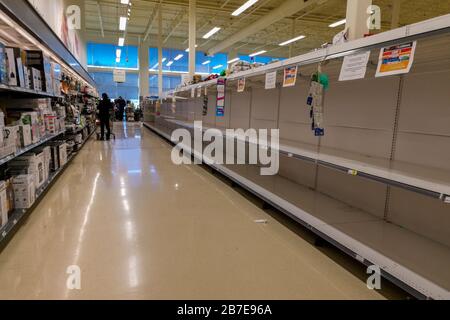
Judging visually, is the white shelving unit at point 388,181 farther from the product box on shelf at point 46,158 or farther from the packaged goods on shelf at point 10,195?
the product box on shelf at point 46,158

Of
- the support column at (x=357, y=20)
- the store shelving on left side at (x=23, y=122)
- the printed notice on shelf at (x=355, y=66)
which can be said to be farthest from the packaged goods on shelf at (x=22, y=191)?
the support column at (x=357, y=20)

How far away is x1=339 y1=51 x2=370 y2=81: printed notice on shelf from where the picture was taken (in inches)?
70.7

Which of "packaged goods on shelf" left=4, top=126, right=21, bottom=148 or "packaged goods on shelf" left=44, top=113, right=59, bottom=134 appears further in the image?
"packaged goods on shelf" left=44, top=113, right=59, bottom=134

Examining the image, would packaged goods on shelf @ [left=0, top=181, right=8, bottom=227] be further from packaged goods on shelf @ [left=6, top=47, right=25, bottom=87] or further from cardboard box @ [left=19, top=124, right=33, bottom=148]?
packaged goods on shelf @ [left=6, top=47, right=25, bottom=87]

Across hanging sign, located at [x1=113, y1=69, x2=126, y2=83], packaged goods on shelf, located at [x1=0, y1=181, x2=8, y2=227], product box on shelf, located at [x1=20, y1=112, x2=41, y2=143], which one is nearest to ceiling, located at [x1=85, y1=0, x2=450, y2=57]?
hanging sign, located at [x1=113, y1=69, x2=126, y2=83]

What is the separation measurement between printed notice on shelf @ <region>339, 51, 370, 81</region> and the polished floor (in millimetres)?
1295

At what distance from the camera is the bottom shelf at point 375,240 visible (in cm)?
161

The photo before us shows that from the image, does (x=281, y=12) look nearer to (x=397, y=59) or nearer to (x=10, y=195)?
(x=397, y=59)

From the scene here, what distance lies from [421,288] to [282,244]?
3.67 ft

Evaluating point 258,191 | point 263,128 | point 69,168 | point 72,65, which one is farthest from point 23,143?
point 72,65

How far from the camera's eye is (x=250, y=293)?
5.97 feet

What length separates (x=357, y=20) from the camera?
2400mm

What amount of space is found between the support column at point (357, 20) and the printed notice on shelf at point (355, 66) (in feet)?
2.10
